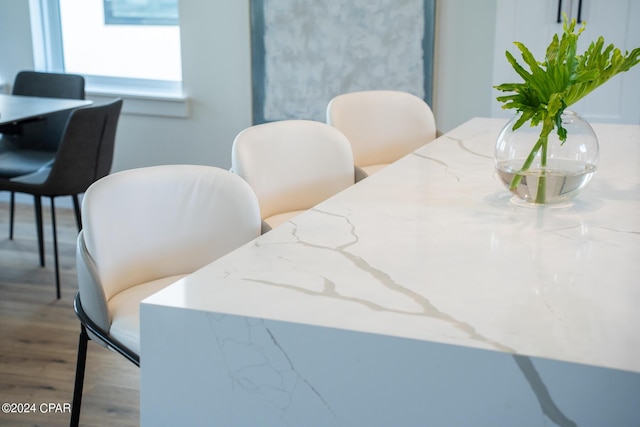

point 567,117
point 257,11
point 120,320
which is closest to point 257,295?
point 120,320

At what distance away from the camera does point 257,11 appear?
13.8 feet

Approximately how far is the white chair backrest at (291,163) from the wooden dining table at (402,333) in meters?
0.77

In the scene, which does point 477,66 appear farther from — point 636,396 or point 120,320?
point 636,396

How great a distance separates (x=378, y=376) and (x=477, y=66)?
3049 millimetres

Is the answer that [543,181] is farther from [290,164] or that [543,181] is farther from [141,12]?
[141,12]

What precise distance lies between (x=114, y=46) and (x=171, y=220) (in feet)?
→ 10.3

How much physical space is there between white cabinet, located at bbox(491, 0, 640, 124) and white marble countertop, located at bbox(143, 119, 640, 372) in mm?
1827

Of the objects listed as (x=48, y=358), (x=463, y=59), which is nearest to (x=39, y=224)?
(x=48, y=358)

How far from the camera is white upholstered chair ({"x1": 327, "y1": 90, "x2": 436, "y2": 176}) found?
2.91 metres

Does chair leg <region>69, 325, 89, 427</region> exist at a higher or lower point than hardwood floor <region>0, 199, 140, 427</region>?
Result: higher

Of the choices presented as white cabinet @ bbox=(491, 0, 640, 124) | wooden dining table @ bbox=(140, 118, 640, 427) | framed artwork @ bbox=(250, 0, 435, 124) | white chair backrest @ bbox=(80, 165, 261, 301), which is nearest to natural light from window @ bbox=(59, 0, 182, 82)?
framed artwork @ bbox=(250, 0, 435, 124)

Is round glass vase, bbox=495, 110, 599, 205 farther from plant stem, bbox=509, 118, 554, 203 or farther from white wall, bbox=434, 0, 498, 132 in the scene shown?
white wall, bbox=434, 0, 498, 132

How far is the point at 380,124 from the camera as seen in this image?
9.74ft

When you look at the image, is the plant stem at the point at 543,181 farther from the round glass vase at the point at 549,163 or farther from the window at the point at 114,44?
the window at the point at 114,44
